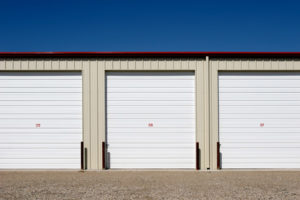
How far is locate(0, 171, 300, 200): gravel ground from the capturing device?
21.0 ft

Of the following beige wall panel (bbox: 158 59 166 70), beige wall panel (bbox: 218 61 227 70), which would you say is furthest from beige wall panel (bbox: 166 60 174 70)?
beige wall panel (bbox: 218 61 227 70)

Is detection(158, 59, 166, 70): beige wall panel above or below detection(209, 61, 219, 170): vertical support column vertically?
above

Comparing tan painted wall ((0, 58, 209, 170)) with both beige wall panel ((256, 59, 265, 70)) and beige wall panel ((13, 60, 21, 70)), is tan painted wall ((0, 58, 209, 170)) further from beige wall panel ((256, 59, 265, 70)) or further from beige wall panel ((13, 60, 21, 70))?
beige wall panel ((256, 59, 265, 70))

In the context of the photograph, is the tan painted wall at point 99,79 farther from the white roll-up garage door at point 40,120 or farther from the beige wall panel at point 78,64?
the white roll-up garage door at point 40,120

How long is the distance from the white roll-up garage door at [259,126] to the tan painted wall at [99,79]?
735 millimetres

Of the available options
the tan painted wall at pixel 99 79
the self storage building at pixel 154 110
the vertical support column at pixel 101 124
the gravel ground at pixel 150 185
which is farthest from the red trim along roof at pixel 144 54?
the gravel ground at pixel 150 185

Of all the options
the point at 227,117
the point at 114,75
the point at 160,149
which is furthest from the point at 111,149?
the point at 227,117

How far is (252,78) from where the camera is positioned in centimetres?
1002

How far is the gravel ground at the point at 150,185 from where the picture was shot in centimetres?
640

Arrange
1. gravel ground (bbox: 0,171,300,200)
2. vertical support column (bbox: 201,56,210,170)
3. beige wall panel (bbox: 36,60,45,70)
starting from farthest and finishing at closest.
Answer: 1. beige wall panel (bbox: 36,60,45,70)
2. vertical support column (bbox: 201,56,210,170)
3. gravel ground (bbox: 0,171,300,200)

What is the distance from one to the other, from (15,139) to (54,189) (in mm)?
3972

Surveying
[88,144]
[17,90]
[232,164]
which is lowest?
[232,164]

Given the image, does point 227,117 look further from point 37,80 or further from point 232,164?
point 37,80

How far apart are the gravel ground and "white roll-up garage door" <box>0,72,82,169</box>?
706mm
